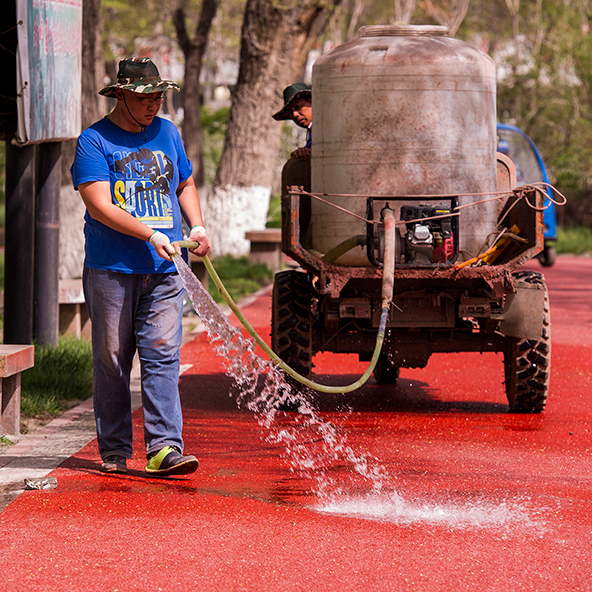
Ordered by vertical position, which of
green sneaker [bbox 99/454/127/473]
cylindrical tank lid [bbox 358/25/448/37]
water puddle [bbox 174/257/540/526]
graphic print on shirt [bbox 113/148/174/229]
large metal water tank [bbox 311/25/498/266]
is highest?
cylindrical tank lid [bbox 358/25/448/37]

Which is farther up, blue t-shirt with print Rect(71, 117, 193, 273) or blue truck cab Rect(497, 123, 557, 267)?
blue truck cab Rect(497, 123, 557, 267)

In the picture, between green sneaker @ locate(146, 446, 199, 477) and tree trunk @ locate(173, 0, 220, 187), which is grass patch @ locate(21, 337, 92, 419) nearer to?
green sneaker @ locate(146, 446, 199, 477)

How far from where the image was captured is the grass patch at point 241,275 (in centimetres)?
1470

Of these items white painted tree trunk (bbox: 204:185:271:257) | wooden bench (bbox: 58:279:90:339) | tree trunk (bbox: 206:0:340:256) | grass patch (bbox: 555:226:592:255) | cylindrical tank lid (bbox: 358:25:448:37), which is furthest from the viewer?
grass patch (bbox: 555:226:592:255)

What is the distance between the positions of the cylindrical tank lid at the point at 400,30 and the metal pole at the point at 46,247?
2.75 m

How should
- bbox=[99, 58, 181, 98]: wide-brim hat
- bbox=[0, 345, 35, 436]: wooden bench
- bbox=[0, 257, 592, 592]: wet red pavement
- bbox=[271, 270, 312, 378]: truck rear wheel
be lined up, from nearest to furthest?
bbox=[0, 257, 592, 592]: wet red pavement → bbox=[99, 58, 181, 98]: wide-brim hat → bbox=[0, 345, 35, 436]: wooden bench → bbox=[271, 270, 312, 378]: truck rear wheel

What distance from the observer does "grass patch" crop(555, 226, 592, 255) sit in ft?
82.8

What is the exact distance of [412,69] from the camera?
21.9 ft

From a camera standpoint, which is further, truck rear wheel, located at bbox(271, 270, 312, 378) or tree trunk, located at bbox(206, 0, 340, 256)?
tree trunk, located at bbox(206, 0, 340, 256)

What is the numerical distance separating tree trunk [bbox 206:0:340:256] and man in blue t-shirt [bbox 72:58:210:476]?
13762 millimetres

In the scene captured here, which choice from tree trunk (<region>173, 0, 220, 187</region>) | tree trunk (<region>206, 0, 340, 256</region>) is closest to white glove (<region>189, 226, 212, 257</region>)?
tree trunk (<region>206, 0, 340, 256</region>)

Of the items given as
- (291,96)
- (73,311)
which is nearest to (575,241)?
(73,311)

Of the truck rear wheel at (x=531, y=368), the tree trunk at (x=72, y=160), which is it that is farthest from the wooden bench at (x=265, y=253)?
the truck rear wheel at (x=531, y=368)

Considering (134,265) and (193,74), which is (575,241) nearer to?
(193,74)
